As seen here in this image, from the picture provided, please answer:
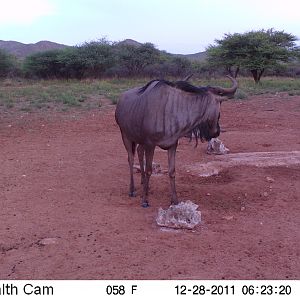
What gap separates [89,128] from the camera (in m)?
11.5

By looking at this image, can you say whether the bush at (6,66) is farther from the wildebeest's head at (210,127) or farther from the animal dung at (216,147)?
the wildebeest's head at (210,127)

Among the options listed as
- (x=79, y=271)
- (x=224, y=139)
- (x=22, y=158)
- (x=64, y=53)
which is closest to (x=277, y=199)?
(x=79, y=271)

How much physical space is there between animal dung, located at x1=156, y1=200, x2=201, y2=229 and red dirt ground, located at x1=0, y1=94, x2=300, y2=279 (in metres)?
0.11

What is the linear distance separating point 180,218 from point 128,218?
0.68 metres

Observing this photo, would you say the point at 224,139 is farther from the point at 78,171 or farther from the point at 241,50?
the point at 241,50

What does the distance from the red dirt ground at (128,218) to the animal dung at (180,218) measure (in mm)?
108

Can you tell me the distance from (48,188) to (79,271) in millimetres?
2745

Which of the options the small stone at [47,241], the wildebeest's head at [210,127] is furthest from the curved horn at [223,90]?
the small stone at [47,241]

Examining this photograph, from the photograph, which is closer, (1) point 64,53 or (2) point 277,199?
(2) point 277,199

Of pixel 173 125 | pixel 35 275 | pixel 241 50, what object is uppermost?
pixel 241 50

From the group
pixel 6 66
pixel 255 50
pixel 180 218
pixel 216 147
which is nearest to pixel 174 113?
Result: pixel 180 218

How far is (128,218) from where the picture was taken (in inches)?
207

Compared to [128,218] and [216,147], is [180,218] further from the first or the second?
[216,147]

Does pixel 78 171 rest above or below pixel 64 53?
below
